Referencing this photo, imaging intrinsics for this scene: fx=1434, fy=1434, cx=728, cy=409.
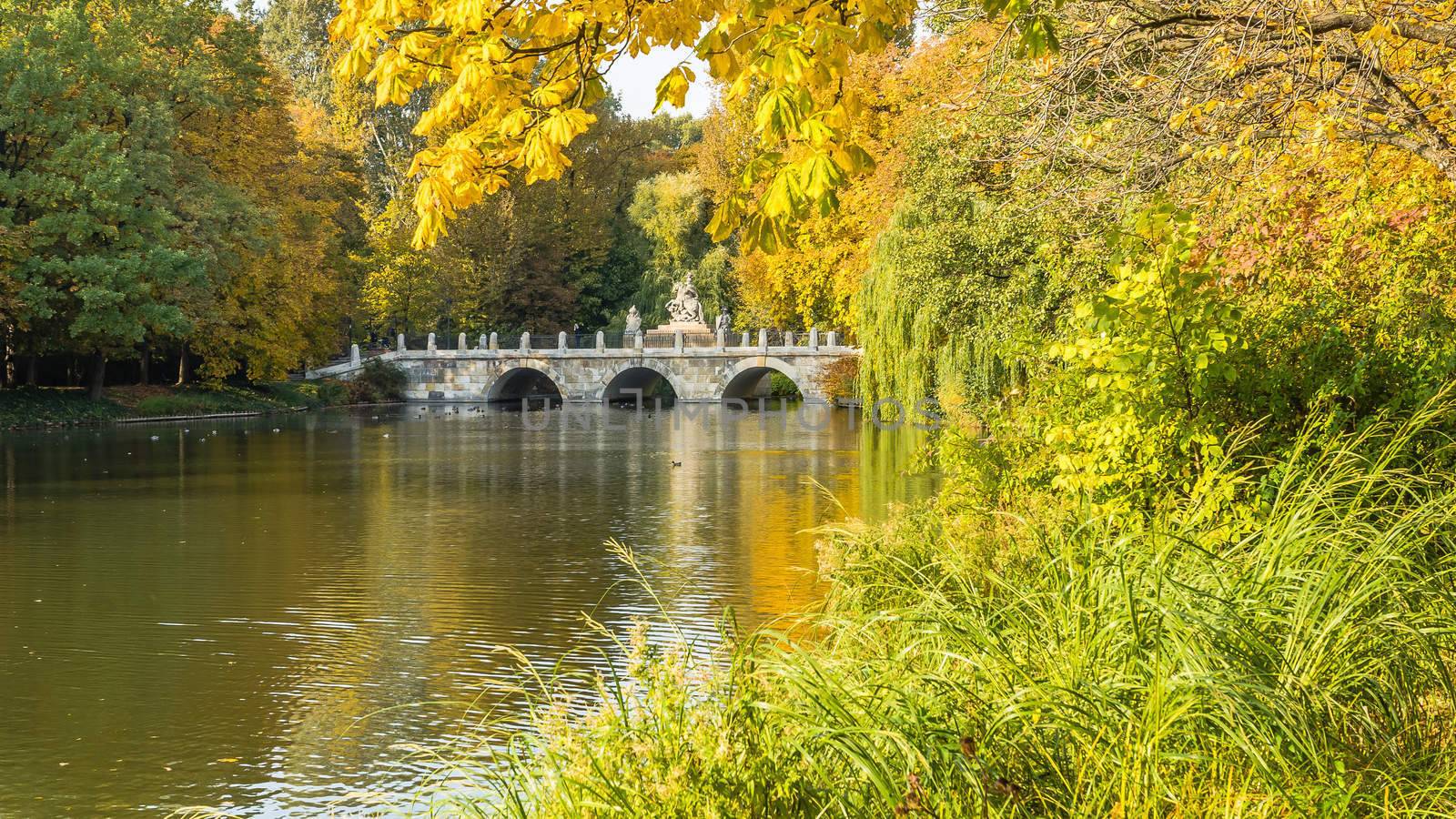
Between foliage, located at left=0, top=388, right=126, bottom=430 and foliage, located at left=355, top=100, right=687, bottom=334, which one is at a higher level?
foliage, located at left=355, top=100, right=687, bottom=334

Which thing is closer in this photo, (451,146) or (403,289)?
(451,146)

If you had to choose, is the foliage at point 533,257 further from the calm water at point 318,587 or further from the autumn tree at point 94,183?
the calm water at point 318,587

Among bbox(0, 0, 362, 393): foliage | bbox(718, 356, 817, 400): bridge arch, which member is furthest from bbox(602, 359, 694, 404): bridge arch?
bbox(0, 0, 362, 393): foliage

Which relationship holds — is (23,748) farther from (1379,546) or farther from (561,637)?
(1379,546)

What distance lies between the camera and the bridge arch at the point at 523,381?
49.9 metres

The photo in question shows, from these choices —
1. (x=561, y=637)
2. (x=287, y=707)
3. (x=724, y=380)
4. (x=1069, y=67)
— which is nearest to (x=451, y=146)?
(x=1069, y=67)

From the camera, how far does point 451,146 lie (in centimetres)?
454

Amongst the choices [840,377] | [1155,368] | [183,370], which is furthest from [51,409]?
[1155,368]

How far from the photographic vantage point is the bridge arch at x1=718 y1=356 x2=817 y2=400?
44031mm

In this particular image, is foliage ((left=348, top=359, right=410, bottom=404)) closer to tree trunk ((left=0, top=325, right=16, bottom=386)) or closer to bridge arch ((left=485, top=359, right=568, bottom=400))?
bridge arch ((left=485, top=359, right=568, bottom=400))

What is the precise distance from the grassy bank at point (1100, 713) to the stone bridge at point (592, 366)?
41.0m

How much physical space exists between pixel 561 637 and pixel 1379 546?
6.61 metres

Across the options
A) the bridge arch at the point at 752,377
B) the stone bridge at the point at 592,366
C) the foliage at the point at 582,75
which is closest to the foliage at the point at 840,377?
the bridge arch at the point at 752,377

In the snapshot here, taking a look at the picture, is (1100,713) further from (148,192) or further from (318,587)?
(148,192)
